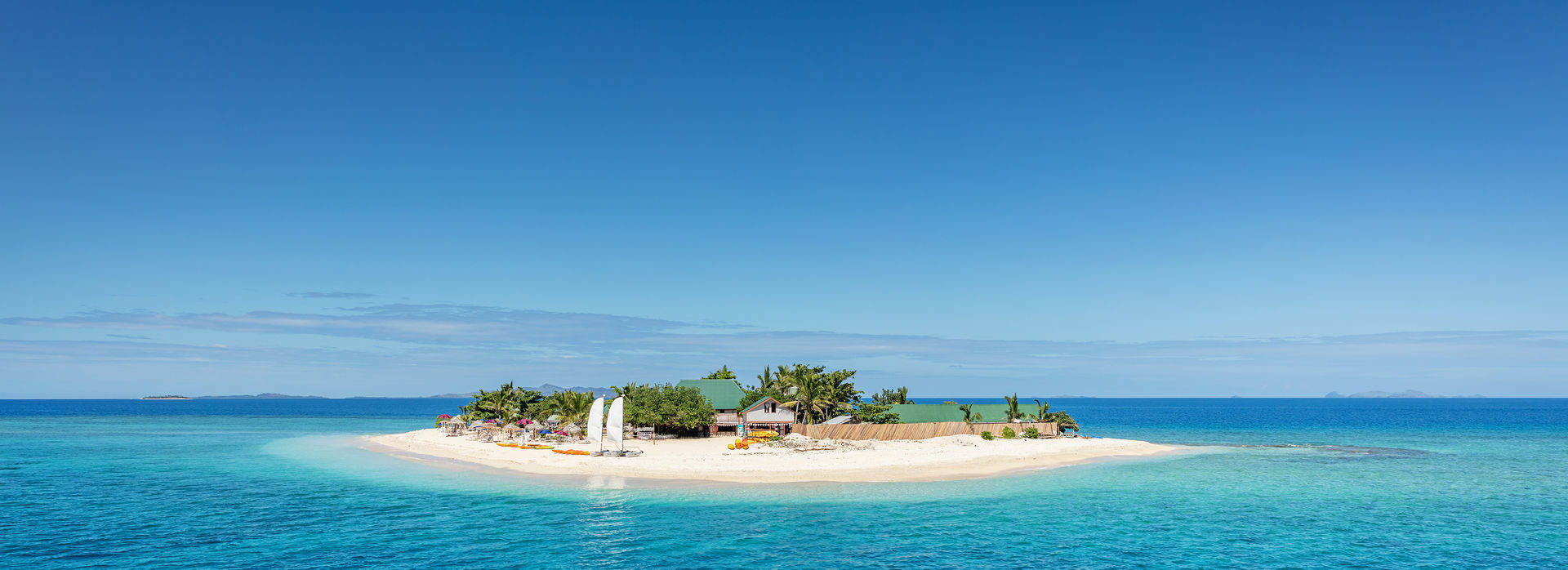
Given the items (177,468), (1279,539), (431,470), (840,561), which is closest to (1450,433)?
(1279,539)

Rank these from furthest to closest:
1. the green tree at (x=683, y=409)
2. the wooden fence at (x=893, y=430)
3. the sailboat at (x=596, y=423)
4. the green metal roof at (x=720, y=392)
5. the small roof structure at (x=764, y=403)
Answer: the green metal roof at (x=720, y=392), the small roof structure at (x=764, y=403), the green tree at (x=683, y=409), the wooden fence at (x=893, y=430), the sailboat at (x=596, y=423)

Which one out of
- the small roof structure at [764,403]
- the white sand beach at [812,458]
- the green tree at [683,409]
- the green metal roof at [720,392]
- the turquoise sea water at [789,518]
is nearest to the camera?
the turquoise sea water at [789,518]

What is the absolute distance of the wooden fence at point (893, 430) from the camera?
71.9 meters

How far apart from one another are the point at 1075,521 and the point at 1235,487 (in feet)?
56.5

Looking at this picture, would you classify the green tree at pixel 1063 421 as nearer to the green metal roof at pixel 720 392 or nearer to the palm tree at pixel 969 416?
the palm tree at pixel 969 416

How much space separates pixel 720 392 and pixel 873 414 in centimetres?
1530

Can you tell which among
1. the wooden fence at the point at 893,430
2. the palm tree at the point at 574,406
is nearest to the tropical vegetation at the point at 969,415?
the wooden fence at the point at 893,430

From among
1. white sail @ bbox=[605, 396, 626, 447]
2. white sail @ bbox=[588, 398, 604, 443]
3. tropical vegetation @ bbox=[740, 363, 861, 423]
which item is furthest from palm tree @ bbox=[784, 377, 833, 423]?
white sail @ bbox=[588, 398, 604, 443]

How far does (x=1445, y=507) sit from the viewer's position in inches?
1624

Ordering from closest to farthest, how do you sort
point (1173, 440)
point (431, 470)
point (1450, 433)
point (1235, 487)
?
1. point (1235, 487)
2. point (431, 470)
3. point (1173, 440)
4. point (1450, 433)

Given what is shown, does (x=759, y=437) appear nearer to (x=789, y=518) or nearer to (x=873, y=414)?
(x=873, y=414)

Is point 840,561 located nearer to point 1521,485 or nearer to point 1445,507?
point 1445,507

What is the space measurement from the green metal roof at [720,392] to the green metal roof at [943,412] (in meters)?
15.4

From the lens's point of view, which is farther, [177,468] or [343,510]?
[177,468]
